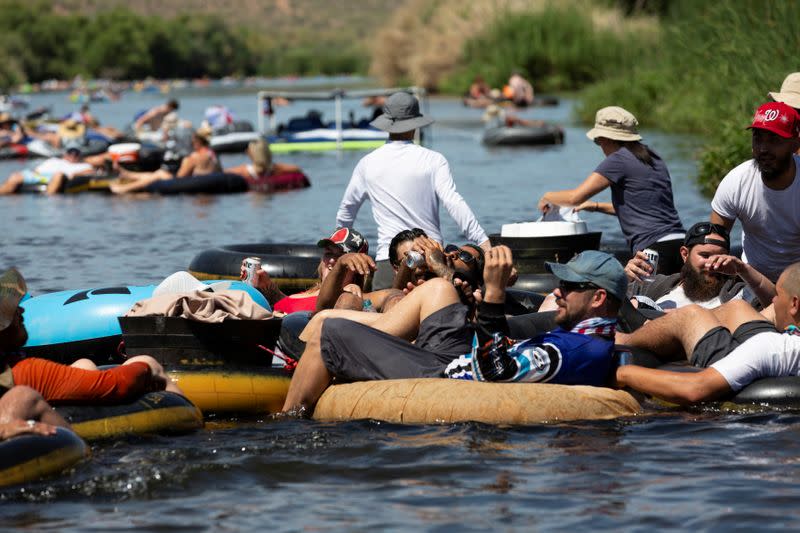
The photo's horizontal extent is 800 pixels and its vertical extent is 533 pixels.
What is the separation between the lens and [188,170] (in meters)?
23.4

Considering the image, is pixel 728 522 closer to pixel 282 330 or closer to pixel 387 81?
pixel 282 330

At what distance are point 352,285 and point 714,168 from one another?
11.6 metres

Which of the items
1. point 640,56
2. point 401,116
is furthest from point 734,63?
point 640,56

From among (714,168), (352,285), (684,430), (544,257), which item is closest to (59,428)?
(352,285)

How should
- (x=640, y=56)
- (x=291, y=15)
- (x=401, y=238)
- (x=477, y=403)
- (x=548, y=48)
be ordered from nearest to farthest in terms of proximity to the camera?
(x=477, y=403)
(x=401, y=238)
(x=640, y=56)
(x=548, y=48)
(x=291, y=15)

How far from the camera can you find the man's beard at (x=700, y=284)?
903 cm

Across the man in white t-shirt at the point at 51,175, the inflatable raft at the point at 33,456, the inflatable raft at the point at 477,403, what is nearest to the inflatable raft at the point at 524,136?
the man in white t-shirt at the point at 51,175

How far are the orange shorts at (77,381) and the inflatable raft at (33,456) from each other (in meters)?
0.45

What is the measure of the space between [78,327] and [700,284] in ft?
12.9

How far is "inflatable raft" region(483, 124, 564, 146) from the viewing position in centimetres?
3206

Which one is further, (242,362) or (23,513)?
(242,362)

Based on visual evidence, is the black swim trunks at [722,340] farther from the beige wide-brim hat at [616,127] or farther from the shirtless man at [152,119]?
the shirtless man at [152,119]

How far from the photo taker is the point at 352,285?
8.93m

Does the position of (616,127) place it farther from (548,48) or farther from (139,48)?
(139,48)
